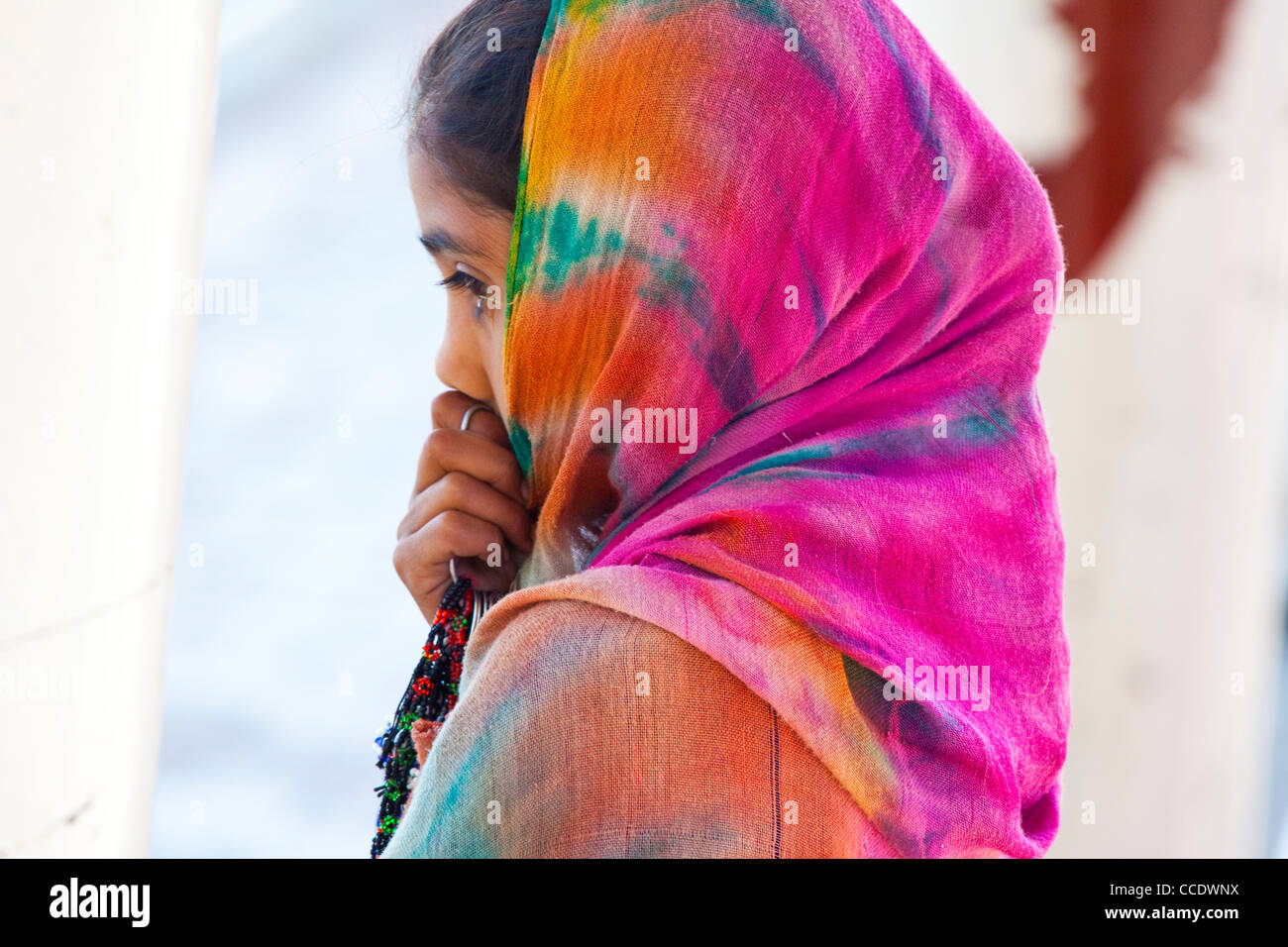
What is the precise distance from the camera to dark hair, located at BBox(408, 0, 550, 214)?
0.73 metres

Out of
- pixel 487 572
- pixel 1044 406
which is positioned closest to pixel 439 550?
pixel 487 572

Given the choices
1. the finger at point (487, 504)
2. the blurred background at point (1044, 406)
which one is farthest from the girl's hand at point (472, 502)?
the blurred background at point (1044, 406)

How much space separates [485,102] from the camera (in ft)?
2.43

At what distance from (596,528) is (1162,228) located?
931 mm

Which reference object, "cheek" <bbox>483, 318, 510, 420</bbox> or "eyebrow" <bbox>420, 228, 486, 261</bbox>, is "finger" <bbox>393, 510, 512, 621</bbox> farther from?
"eyebrow" <bbox>420, 228, 486, 261</bbox>

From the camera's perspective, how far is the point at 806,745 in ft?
1.82

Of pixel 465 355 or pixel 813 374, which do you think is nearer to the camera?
pixel 813 374

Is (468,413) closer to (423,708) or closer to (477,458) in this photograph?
(477,458)

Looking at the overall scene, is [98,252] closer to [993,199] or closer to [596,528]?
[596,528]

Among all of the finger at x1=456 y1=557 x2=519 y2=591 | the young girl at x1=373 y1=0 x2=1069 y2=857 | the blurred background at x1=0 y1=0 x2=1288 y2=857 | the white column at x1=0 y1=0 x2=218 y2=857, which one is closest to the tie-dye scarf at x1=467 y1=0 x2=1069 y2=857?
the young girl at x1=373 y1=0 x2=1069 y2=857

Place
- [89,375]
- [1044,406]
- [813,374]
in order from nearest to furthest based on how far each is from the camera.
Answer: [813,374]
[89,375]
[1044,406]

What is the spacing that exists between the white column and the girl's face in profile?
286mm

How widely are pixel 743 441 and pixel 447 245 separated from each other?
270mm
